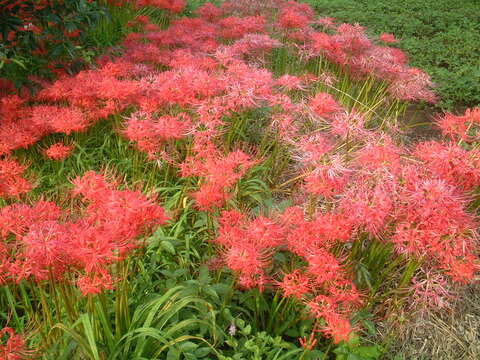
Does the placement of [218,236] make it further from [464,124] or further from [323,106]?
[464,124]

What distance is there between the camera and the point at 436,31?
7945 millimetres

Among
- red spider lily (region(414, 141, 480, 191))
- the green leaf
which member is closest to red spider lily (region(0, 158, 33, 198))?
the green leaf

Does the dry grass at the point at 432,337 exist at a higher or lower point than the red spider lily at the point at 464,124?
lower

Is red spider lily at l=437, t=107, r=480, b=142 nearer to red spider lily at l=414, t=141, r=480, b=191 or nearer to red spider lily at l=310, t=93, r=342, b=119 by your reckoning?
red spider lily at l=414, t=141, r=480, b=191

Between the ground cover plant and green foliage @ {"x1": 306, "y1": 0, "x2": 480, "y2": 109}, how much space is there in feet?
12.1

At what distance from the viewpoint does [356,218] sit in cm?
158

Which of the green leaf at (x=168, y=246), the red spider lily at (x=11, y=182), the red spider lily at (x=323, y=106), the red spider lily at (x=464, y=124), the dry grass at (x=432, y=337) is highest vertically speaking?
the red spider lily at (x=464, y=124)

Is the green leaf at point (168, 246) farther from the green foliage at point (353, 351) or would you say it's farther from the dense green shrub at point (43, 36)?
the dense green shrub at point (43, 36)

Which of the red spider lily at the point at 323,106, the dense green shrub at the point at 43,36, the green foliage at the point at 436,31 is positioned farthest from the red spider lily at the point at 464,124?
the green foliage at the point at 436,31

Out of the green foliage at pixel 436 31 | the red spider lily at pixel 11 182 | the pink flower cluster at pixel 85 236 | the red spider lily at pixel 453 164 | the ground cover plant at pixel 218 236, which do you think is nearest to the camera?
the pink flower cluster at pixel 85 236

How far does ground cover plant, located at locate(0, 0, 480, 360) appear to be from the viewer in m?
1.44

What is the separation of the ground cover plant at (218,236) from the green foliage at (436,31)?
3.70 meters

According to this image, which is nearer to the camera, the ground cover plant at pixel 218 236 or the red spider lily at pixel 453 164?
the ground cover plant at pixel 218 236

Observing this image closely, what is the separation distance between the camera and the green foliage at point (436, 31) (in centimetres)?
570
